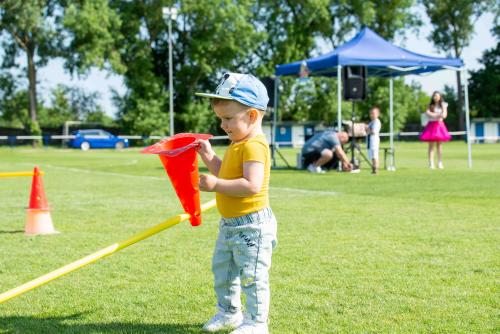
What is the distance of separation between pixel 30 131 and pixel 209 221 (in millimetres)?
44112

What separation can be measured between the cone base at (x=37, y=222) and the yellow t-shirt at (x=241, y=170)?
14.4ft

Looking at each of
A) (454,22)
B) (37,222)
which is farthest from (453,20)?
(37,222)

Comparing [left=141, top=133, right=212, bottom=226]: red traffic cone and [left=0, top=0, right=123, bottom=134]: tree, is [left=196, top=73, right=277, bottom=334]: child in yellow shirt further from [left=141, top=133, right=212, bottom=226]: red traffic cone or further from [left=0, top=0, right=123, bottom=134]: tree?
[left=0, top=0, right=123, bottom=134]: tree

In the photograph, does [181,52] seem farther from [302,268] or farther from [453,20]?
[302,268]

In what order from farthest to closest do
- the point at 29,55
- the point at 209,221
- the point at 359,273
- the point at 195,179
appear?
the point at 29,55 < the point at 209,221 < the point at 359,273 < the point at 195,179

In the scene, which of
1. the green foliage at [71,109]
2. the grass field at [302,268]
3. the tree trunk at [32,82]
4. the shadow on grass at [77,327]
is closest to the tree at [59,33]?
the tree trunk at [32,82]

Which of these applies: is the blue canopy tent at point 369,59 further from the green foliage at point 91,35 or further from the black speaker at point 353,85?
the green foliage at point 91,35

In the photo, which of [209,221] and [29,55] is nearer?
[209,221]

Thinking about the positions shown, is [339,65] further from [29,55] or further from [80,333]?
[29,55]

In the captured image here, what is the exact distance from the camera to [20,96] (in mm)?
55625

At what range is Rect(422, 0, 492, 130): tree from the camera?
2571 inches

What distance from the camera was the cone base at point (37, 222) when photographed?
7.81 meters

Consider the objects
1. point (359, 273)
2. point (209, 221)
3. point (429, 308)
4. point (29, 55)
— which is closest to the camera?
point (429, 308)

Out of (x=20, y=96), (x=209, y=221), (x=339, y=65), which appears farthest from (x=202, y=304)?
(x=20, y=96)
